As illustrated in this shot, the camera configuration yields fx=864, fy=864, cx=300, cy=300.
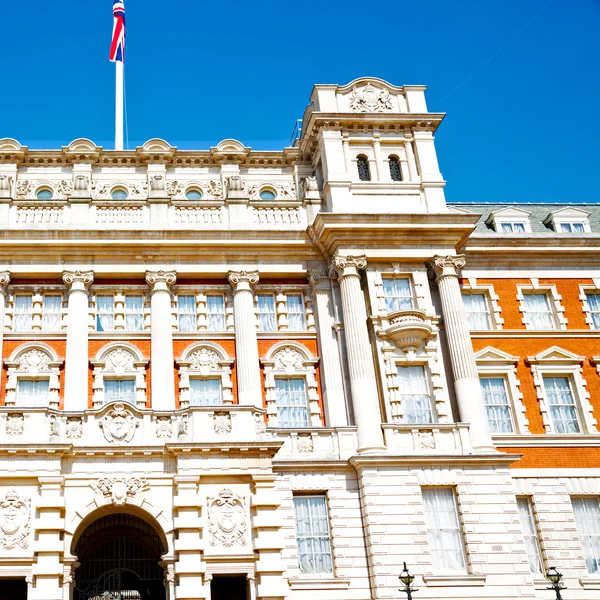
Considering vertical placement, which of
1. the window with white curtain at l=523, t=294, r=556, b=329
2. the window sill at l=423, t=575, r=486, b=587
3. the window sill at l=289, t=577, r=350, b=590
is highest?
the window with white curtain at l=523, t=294, r=556, b=329

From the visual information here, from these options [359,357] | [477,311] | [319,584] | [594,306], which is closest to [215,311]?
[359,357]

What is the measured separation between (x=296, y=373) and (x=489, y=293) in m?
9.13

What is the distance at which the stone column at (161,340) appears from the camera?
103ft

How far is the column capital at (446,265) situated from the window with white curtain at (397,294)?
4.03ft

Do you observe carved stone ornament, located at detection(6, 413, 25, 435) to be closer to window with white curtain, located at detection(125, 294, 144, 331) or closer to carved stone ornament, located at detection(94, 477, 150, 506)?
carved stone ornament, located at detection(94, 477, 150, 506)

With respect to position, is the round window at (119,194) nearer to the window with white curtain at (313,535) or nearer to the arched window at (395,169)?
the arched window at (395,169)

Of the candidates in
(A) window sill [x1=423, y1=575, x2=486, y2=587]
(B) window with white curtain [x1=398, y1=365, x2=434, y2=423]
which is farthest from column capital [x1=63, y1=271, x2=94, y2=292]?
(A) window sill [x1=423, y1=575, x2=486, y2=587]

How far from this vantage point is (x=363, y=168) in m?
36.5

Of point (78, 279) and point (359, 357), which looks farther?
point (78, 279)

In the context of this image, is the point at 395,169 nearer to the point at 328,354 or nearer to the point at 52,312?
the point at 328,354

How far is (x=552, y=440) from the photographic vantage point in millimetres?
32938

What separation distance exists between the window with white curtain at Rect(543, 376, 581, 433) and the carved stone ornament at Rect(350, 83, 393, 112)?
43.8ft

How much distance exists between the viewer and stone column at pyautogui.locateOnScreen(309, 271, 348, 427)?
3180 centimetres

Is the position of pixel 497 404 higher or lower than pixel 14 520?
higher
